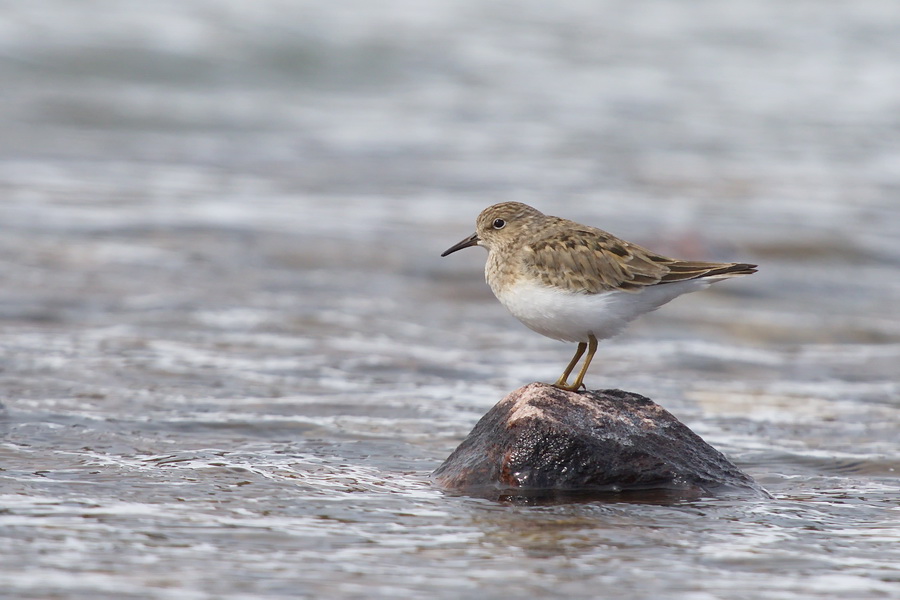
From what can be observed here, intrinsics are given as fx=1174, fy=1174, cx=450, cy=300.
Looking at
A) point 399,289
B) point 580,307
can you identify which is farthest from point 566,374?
point 399,289

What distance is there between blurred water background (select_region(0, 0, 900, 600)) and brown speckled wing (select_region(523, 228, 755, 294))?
105cm

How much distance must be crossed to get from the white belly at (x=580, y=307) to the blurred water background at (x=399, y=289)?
0.87 m

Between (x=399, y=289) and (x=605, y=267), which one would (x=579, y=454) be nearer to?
(x=605, y=267)

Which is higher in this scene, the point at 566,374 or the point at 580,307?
the point at 580,307

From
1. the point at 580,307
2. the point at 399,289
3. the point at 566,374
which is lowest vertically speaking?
the point at 566,374

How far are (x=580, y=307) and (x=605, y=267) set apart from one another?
0.26 metres

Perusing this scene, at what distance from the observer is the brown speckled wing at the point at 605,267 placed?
5.31 m

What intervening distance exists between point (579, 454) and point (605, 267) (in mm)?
865

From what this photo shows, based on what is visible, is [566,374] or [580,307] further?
[566,374]

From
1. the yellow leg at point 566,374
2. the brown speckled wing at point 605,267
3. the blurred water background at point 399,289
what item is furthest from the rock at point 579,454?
the brown speckled wing at point 605,267

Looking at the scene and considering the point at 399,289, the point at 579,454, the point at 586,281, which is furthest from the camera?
the point at 399,289

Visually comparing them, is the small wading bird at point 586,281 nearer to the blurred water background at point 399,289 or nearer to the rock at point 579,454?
the rock at point 579,454

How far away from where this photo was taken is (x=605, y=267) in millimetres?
5359

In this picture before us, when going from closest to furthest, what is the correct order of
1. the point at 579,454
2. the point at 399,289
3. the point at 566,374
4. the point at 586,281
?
1. the point at 579,454
2. the point at 586,281
3. the point at 566,374
4. the point at 399,289
